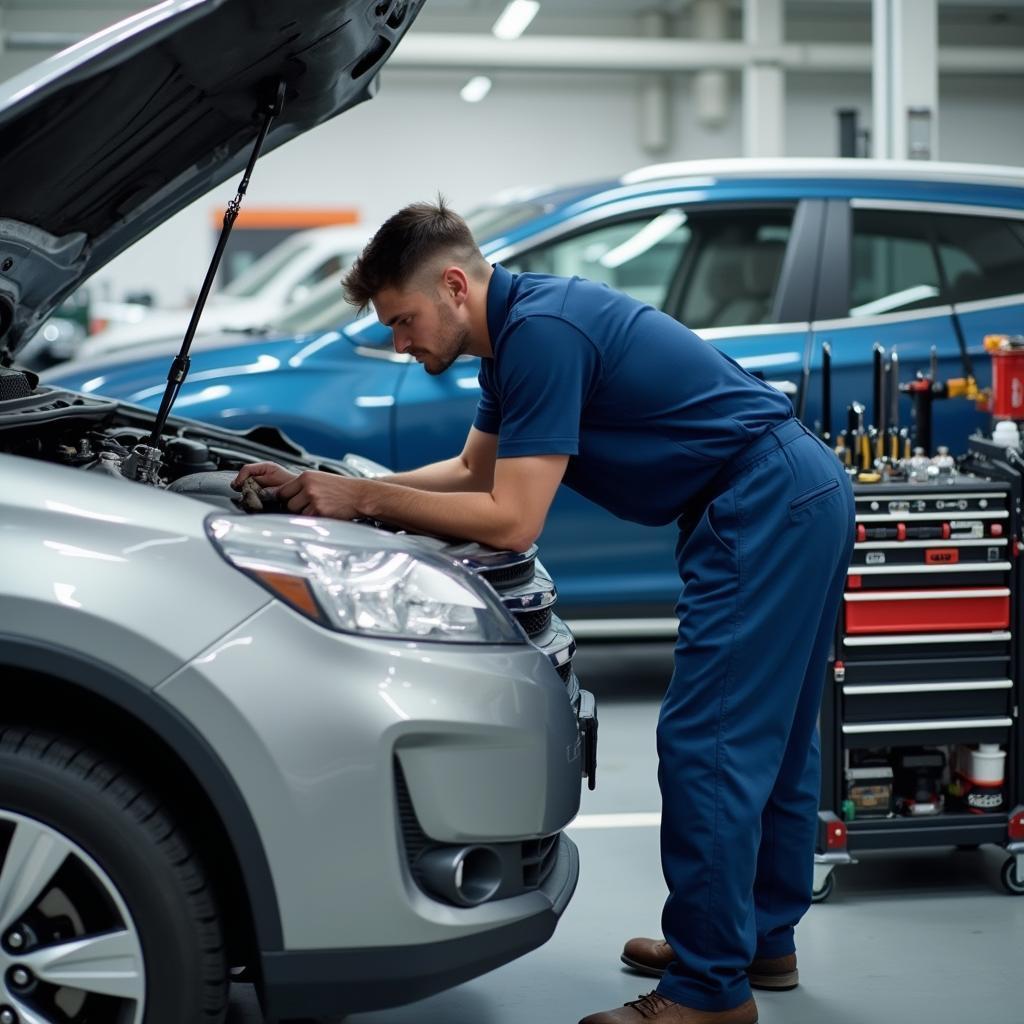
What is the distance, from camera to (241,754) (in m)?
1.80

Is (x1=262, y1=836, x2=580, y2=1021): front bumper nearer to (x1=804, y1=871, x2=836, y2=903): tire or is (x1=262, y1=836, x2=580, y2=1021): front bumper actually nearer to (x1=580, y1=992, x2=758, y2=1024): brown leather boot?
(x1=580, y1=992, x2=758, y2=1024): brown leather boot

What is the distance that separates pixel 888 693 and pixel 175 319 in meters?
9.65

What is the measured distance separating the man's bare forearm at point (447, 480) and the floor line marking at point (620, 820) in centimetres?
110

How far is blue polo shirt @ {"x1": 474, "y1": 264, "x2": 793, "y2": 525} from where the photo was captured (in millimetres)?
2246

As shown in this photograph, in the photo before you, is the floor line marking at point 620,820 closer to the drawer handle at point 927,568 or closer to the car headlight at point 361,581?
the drawer handle at point 927,568

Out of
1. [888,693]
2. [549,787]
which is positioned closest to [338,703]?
[549,787]

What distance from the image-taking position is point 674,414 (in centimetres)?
236

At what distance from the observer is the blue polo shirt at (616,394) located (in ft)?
7.37

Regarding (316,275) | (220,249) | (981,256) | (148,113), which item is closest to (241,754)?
(220,249)

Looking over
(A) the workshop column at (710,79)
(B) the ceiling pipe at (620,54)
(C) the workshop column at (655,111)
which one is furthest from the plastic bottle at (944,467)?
(C) the workshop column at (655,111)

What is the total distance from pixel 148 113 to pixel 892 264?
109 inches

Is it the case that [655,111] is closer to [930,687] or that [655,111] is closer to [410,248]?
[930,687]

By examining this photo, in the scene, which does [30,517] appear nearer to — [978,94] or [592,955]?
[592,955]

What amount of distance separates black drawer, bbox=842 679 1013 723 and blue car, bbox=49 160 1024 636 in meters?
1.36
